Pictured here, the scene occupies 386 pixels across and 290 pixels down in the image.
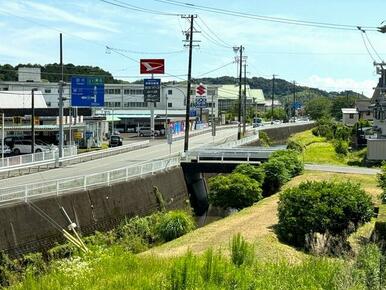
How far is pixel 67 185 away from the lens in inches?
876

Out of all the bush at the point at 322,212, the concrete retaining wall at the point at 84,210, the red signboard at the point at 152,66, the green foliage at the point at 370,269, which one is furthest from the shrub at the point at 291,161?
the red signboard at the point at 152,66

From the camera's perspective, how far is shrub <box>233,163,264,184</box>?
103 feet

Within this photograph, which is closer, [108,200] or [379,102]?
[108,200]

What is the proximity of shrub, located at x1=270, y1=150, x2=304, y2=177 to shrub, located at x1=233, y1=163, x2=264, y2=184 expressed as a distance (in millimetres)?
2260

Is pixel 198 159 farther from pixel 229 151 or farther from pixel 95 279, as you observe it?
pixel 95 279

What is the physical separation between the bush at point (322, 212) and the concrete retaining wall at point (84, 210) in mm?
8820

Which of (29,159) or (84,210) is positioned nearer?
(84,210)

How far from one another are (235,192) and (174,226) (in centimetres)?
837

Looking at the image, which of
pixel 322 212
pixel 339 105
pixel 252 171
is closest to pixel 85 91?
pixel 252 171

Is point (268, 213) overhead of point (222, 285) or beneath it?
beneath

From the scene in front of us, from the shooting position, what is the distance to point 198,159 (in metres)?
37.9

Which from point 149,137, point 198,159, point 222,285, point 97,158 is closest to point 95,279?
point 222,285

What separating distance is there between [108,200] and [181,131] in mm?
57309

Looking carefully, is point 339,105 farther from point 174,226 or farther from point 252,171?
point 174,226
